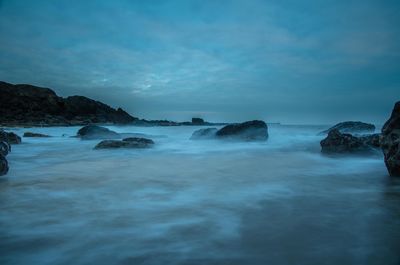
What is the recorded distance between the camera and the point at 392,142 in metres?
5.21

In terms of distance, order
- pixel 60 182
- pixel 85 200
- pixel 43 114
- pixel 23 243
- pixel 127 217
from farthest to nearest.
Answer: pixel 43 114
pixel 60 182
pixel 85 200
pixel 127 217
pixel 23 243

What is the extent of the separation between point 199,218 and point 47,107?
58.3 m

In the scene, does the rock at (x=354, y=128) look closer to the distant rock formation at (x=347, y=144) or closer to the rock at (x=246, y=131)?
the rock at (x=246, y=131)

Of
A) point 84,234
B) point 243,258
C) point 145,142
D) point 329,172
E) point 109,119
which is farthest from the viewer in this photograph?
point 109,119

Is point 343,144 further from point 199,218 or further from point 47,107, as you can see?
point 47,107

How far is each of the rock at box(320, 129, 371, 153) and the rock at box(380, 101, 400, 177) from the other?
277 centimetres

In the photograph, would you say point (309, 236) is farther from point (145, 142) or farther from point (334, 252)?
point (145, 142)

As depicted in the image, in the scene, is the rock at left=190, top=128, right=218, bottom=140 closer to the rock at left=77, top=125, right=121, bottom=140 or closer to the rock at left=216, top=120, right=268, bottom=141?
the rock at left=216, top=120, right=268, bottom=141

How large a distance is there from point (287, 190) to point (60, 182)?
3565mm

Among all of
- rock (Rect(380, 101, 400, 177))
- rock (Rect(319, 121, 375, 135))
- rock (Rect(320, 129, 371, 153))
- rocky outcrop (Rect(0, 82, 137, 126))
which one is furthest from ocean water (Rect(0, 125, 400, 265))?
rocky outcrop (Rect(0, 82, 137, 126))

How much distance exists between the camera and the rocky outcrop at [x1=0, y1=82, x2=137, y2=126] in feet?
156

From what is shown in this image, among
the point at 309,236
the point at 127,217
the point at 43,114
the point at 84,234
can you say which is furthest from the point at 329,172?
the point at 43,114

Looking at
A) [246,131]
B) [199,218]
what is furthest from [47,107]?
[199,218]

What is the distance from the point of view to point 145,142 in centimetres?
1184
